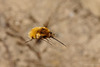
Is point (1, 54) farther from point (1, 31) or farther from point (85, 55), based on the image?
point (85, 55)

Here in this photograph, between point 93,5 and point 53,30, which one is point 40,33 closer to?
point 53,30

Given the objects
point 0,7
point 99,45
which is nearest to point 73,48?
point 99,45

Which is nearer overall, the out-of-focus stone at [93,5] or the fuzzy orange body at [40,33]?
the fuzzy orange body at [40,33]

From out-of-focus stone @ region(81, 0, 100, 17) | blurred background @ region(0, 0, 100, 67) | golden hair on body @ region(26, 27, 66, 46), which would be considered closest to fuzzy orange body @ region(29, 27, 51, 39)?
golden hair on body @ region(26, 27, 66, 46)

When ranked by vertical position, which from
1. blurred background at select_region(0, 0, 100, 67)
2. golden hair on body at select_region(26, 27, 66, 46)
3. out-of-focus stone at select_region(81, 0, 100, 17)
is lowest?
golden hair on body at select_region(26, 27, 66, 46)

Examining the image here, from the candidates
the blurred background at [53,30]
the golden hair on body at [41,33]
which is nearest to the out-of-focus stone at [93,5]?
the blurred background at [53,30]

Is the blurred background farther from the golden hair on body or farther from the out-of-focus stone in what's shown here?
the golden hair on body

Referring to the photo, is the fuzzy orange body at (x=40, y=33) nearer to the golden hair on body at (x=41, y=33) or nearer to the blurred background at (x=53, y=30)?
the golden hair on body at (x=41, y=33)

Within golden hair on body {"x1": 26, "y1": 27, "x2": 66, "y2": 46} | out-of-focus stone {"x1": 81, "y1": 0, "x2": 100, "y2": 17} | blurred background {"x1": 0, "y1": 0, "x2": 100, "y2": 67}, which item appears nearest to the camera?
golden hair on body {"x1": 26, "y1": 27, "x2": 66, "y2": 46}

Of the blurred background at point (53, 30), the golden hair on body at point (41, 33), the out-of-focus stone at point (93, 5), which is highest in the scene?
the out-of-focus stone at point (93, 5)
